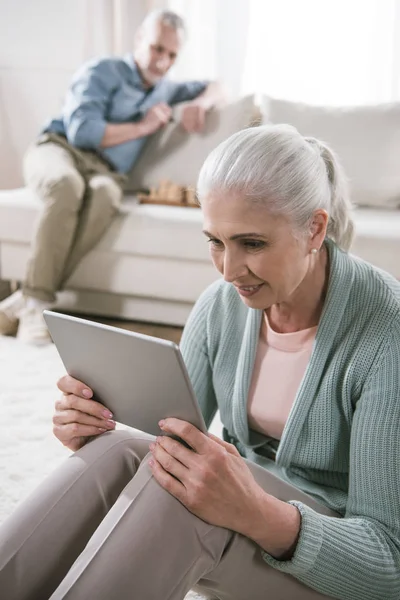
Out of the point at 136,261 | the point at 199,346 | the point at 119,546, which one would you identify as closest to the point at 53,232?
the point at 136,261

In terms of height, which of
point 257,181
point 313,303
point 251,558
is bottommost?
point 251,558

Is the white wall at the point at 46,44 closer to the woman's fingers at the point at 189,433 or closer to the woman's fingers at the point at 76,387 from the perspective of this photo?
the woman's fingers at the point at 76,387

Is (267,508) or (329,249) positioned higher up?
(329,249)

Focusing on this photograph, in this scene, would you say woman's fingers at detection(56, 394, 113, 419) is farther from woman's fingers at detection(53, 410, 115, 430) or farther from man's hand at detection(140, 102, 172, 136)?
man's hand at detection(140, 102, 172, 136)

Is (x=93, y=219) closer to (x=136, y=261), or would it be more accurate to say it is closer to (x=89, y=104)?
(x=136, y=261)

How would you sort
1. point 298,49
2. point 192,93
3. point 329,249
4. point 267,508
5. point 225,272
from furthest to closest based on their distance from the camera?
point 298,49 < point 192,93 < point 329,249 < point 225,272 < point 267,508

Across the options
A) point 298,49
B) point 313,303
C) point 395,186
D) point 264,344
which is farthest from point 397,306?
point 298,49

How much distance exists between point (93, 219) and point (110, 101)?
0.64m

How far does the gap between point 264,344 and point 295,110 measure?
205cm

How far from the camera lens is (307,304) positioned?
1151 millimetres

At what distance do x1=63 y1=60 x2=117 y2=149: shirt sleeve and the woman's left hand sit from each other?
2.24 meters

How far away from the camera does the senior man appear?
109 inches

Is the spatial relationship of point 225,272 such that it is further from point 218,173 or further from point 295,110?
point 295,110

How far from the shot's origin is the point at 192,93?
10.7ft
